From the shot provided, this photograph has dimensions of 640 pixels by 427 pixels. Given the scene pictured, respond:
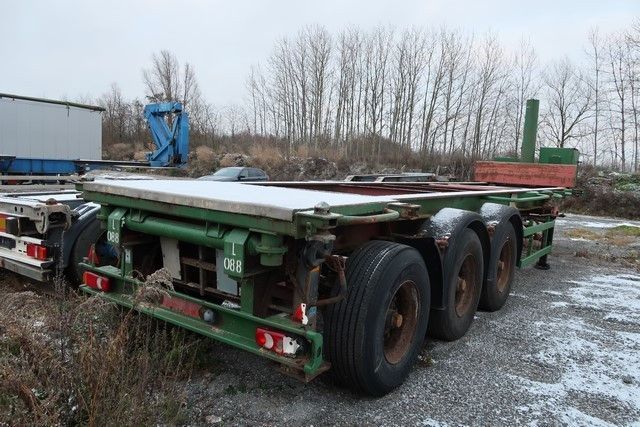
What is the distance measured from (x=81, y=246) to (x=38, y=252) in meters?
0.37

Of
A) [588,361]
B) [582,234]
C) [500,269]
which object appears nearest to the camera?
[588,361]

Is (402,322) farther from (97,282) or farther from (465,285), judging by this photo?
(97,282)

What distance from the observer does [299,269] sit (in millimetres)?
2906

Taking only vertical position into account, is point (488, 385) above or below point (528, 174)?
below

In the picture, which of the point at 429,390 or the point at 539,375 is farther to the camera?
the point at 539,375

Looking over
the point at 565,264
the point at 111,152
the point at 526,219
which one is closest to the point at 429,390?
the point at 526,219

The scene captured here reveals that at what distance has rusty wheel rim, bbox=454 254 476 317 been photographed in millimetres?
4559

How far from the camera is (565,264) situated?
8.73 meters

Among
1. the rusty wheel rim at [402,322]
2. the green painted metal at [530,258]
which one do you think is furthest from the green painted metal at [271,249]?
the green painted metal at [530,258]

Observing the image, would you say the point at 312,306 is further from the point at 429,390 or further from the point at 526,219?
the point at 526,219

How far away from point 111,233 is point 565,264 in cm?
782

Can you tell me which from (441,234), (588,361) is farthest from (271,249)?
(588,361)

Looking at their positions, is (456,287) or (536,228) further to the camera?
(536,228)

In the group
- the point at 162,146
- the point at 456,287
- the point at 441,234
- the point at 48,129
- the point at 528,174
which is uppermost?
the point at 48,129
